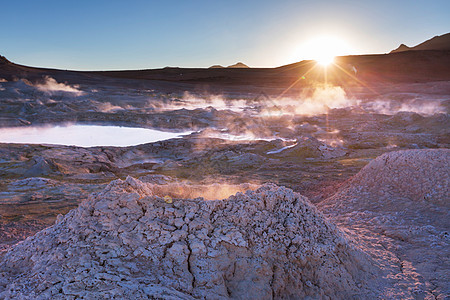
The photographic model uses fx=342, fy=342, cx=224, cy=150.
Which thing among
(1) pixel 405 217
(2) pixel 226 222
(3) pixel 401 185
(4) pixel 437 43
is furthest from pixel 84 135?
(4) pixel 437 43

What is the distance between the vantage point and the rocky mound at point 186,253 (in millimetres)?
2262

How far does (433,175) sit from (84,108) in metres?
17.0

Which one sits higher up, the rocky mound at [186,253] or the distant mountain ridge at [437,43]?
the distant mountain ridge at [437,43]

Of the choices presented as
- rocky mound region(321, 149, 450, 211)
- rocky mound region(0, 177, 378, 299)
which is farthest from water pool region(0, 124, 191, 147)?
rocky mound region(0, 177, 378, 299)

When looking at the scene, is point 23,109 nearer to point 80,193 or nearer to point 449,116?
point 80,193

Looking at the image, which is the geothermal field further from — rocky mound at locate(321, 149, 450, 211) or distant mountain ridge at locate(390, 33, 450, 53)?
distant mountain ridge at locate(390, 33, 450, 53)

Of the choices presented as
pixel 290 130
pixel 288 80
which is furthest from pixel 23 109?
pixel 288 80

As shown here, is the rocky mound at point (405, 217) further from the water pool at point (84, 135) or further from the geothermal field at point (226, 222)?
the water pool at point (84, 135)

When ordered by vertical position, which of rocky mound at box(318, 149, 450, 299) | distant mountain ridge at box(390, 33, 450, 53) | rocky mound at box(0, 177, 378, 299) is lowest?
rocky mound at box(318, 149, 450, 299)

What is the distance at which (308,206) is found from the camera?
132 inches

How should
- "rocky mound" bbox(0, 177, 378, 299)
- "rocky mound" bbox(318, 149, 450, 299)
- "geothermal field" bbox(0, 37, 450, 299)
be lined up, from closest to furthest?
"rocky mound" bbox(0, 177, 378, 299), "geothermal field" bbox(0, 37, 450, 299), "rocky mound" bbox(318, 149, 450, 299)

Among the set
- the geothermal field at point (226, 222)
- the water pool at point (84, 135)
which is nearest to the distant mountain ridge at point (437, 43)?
the geothermal field at point (226, 222)

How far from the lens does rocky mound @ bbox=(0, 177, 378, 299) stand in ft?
7.42

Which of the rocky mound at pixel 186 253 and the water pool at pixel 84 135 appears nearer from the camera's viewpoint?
the rocky mound at pixel 186 253
